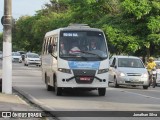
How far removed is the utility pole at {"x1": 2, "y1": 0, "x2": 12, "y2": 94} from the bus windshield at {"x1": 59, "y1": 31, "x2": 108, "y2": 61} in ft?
6.58

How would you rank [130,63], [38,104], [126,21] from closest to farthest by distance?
1. [38,104]
2. [130,63]
3. [126,21]

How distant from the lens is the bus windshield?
19.7 metres

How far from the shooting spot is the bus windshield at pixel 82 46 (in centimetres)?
1974

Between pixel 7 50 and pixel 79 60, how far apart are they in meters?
2.79

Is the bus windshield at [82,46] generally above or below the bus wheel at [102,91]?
above

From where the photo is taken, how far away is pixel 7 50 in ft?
64.6

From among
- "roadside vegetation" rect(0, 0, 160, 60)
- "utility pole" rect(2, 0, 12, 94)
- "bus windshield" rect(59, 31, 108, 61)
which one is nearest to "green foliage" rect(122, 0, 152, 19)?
"roadside vegetation" rect(0, 0, 160, 60)

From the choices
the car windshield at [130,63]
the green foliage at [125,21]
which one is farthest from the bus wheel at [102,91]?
the green foliage at [125,21]

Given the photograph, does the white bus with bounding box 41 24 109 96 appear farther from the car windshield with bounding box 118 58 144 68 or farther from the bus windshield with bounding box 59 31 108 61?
the car windshield with bounding box 118 58 144 68

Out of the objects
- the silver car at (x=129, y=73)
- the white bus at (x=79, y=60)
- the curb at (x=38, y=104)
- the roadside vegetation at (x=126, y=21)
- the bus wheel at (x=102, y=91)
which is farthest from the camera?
the roadside vegetation at (x=126, y=21)

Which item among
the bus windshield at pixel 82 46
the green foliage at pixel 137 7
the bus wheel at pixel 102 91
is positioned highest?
the green foliage at pixel 137 7

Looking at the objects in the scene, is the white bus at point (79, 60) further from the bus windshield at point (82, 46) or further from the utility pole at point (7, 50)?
the utility pole at point (7, 50)

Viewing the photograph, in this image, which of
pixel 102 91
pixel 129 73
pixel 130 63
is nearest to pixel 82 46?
pixel 102 91

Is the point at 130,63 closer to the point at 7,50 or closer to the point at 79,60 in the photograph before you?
the point at 79,60
